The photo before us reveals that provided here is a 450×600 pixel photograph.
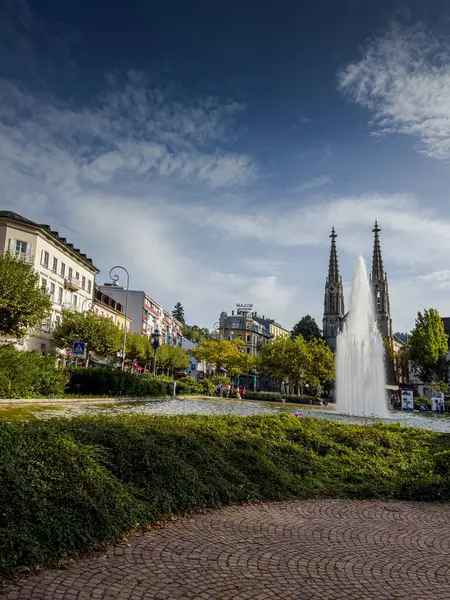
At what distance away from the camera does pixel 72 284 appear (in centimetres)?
5888

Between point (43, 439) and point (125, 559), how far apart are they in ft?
8.16

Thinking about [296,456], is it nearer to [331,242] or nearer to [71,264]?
[71,264]

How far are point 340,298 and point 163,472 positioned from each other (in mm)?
125577

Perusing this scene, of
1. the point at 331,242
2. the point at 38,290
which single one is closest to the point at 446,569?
the point at 38,290

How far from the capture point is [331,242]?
5512 inches

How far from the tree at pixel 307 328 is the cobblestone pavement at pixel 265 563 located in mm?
114629

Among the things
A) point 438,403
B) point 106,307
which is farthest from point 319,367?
point 106,307

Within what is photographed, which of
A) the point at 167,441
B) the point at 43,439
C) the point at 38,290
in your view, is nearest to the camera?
the point at 43,439

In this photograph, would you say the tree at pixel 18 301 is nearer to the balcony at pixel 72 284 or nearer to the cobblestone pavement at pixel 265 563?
the balcony at pixel 72 284

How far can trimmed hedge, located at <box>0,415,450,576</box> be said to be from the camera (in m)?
5.68

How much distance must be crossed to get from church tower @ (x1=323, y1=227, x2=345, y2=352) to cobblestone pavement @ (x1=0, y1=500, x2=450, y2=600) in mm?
119218

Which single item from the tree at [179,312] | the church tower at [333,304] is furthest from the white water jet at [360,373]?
the tree at [179,312]

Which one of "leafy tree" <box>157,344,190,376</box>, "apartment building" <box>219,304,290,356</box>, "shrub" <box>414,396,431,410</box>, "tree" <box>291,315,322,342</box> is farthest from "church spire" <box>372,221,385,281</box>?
"shrub" <box>414,396,431,410</box>

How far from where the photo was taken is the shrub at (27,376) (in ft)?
71.7
